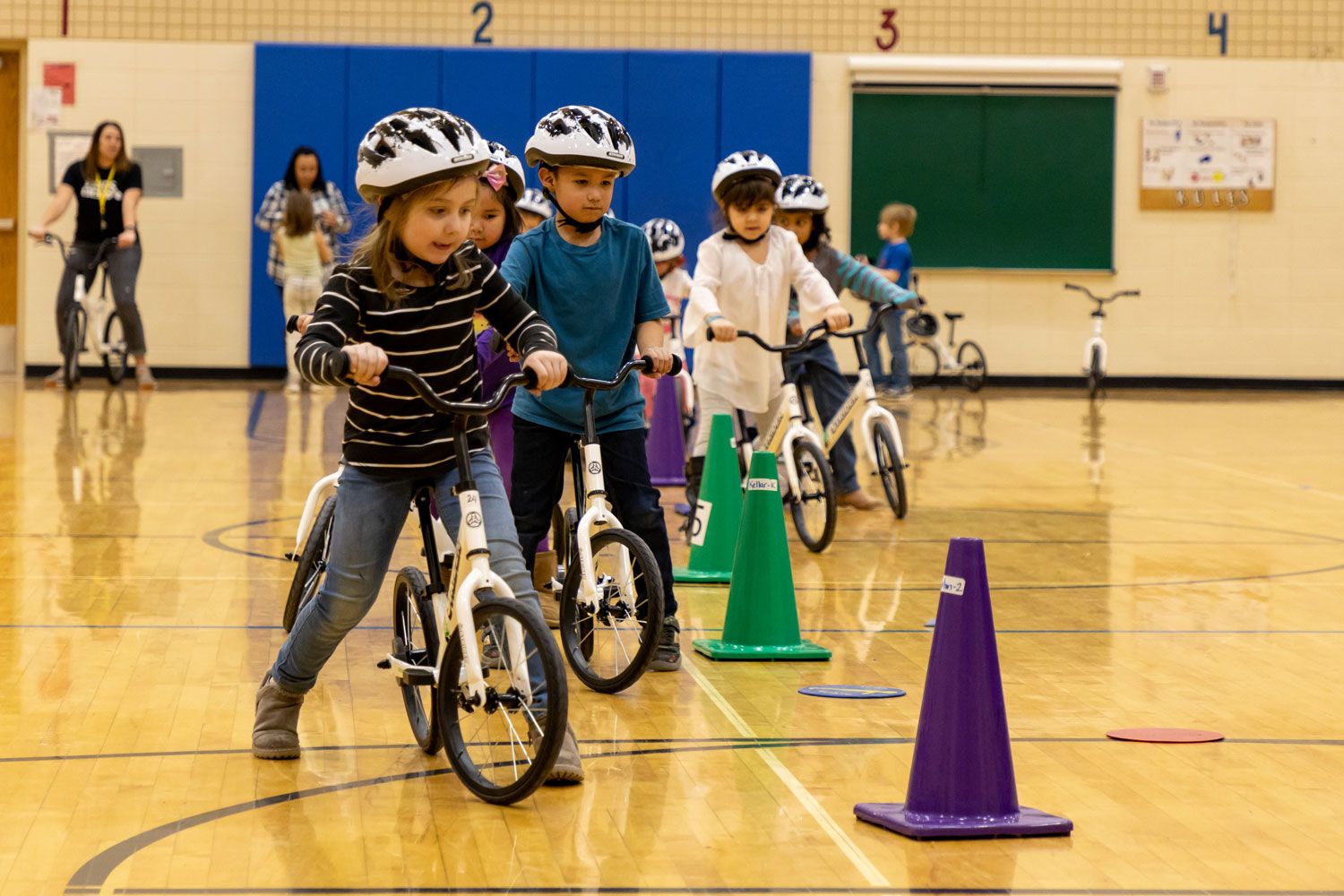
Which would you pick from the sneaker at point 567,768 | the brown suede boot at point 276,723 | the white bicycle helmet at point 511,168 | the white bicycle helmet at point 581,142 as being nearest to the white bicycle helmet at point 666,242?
the white bicycle helmet at point 511,168

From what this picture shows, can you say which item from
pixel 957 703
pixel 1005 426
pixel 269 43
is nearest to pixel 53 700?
pixel 957 703

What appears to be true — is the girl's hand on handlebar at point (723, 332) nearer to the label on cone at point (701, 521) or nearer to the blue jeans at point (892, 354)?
the label on cone at point (701, 521)

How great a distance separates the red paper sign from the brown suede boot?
1372 cm

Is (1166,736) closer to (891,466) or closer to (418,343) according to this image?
(418,343)

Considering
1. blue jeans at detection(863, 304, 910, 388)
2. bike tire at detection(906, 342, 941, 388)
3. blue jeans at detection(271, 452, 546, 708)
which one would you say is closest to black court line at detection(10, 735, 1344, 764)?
blue jeans at detection(271, 452, 546, 708)

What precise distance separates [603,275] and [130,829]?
2.01 metres

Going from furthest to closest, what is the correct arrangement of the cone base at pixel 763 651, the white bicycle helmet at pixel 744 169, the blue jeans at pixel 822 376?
the blue jeans at pixel 822 376
the white bicycle helmet at pixel 744 169
the cone base at pixel 763 651

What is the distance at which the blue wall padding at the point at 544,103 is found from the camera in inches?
650

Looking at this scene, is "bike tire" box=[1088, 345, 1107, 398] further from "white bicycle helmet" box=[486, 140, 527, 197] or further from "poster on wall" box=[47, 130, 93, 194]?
"white bicycle helmet" box=[486, 140, 527, 197]

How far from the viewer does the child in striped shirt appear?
354cm

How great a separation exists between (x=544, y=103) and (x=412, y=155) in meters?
13.4

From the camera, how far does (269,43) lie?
651 inches

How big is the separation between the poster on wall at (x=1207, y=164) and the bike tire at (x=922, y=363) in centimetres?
239

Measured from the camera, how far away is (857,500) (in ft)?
27.3
